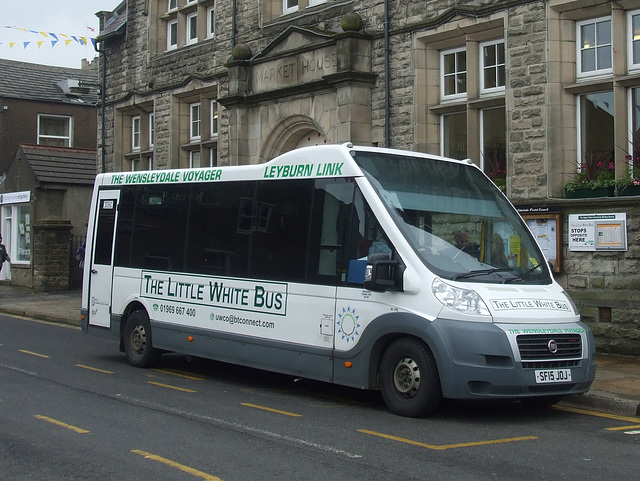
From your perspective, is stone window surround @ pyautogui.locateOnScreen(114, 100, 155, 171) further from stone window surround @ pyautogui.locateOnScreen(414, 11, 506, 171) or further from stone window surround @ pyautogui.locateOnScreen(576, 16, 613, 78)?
stone window surround @ pyautogui.locateOnScreen(576, 16, 613, 78)

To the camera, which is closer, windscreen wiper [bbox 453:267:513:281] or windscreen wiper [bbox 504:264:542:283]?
windscreen wiper [bbox 453:267:513:281]

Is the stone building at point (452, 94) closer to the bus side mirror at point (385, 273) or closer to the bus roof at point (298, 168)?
the bus roof at point (298, 168)

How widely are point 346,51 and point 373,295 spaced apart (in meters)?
8.65

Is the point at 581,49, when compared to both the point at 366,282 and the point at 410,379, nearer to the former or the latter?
the point at 366,282

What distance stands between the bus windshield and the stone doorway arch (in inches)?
334

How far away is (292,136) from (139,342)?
777 centimetres

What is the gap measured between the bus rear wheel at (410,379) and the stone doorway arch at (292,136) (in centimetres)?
985

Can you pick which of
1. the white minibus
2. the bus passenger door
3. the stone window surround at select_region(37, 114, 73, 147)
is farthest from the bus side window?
the stone window surround at select_region(37, 114, 73, 147)

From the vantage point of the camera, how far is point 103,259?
13.1 m

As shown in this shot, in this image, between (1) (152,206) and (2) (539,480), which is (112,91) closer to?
(1) (152,206)

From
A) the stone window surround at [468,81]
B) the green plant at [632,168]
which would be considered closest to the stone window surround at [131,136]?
the stone window surround at [468,81]

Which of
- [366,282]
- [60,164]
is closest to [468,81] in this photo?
[366,282]

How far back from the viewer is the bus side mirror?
860 cm

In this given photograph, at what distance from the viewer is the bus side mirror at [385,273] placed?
860 centimetres
